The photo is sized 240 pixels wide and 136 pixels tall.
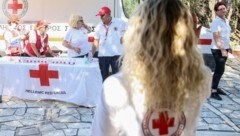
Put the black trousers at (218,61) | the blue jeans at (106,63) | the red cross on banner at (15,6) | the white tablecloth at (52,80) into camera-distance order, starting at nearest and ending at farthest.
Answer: the white tablecloth at (52,80), the black trousers at (218,61), the blue jeans at (106,63), the red cross on banner at (15,6)

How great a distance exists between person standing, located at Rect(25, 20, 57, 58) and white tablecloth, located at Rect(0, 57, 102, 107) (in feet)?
1.23

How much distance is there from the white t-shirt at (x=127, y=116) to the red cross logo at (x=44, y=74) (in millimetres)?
4061

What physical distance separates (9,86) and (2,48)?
2.40m

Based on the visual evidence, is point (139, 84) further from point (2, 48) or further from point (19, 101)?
point (2, 48)

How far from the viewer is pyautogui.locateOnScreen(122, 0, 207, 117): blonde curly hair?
1439mm

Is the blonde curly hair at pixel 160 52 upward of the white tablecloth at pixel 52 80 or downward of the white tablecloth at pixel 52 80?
upward

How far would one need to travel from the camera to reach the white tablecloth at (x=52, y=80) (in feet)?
17.9

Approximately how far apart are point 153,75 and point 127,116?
199mm

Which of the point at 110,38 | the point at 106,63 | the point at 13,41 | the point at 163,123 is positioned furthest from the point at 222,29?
the point at 163,123

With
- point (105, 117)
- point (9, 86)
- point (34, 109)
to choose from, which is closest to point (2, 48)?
point (9, 86)

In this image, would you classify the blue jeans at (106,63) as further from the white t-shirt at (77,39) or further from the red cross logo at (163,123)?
the red cross logo at (163,123)

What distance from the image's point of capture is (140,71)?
1.46 m

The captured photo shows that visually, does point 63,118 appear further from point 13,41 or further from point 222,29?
point 222,29

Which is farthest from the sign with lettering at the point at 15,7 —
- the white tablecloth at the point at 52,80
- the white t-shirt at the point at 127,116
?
the white t-shirt at the point at 127,116
